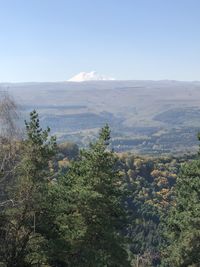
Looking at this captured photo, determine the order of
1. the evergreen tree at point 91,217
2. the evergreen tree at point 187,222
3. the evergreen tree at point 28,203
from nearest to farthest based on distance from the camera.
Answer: the evergreen tree at point 28,203 → the evergreen tree at point 91,217 → the evergreen tree at point 187,222

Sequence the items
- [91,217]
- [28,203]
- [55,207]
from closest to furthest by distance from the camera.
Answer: [28,203] → [91,217] → [55,207]

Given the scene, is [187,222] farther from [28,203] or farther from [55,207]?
[28,203]

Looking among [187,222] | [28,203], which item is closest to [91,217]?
[28,203]

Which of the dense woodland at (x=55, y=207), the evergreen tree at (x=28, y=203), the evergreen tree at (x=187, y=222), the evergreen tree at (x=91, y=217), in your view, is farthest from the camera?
the evergreen tree at (x=187, y=222)

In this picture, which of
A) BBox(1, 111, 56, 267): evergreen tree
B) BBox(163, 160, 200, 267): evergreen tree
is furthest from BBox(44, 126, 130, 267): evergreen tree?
BBox(163, 160, 200, 267): evergreen tree

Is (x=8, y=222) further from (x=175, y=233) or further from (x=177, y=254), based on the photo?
(x=175, y=233)

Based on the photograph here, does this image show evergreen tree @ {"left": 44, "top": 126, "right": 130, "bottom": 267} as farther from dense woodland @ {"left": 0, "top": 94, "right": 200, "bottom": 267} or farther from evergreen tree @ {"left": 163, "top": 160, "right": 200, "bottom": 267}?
evergreen tree @ {"left": 163, "top": 160, "right": 200, "bottom": 267}

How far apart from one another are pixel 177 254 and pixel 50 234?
12.1 meters

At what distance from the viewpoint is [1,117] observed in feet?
64.7

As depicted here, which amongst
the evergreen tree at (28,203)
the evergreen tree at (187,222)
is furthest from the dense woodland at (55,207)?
the evergreen tree at (187,222)

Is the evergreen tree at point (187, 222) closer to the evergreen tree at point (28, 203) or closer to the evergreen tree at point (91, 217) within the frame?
the evergreen tree at point (91, 217)

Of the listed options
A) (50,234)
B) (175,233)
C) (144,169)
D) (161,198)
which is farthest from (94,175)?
(144,169)

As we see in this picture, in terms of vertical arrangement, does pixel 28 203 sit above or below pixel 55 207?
above

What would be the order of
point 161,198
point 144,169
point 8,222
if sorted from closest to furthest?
1. point 8,222
2. point 161,198
3. point 144,169
